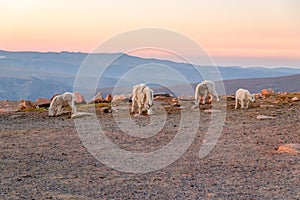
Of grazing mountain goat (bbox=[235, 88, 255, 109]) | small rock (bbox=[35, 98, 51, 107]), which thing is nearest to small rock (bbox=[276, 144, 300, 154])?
grazing mountain goat (bbox=[235, 88, 255, 109])

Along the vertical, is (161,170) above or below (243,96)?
below

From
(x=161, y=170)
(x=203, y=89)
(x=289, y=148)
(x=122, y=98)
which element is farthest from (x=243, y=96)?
(x=161, y=170)

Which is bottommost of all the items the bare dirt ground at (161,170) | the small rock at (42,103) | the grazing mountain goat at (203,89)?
the bare dirt ground at (161,170)

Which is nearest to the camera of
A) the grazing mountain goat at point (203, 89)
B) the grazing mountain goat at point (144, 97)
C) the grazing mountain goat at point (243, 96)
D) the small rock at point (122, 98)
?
the grazing mountain goat at point (144, 97)

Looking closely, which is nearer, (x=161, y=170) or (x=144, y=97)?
(x=161, y=170)

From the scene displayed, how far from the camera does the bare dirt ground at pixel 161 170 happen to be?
508 inches

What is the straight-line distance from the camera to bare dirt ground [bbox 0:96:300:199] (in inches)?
508

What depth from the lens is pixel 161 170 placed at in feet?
51.3

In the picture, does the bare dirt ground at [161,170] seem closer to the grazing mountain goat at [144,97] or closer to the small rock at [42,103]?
the grazing mountain goat at [144,97]

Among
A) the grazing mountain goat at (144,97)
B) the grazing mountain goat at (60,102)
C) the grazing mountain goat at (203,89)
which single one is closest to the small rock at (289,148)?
the grazing mountain goat at (144,97)

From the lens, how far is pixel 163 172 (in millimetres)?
15320

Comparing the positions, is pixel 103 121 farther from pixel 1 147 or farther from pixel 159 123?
pixel 1 147

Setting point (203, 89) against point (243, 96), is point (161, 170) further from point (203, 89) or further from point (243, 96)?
point (203, 89)

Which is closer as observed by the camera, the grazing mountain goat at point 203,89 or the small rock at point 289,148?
the small rock at point 289,148
